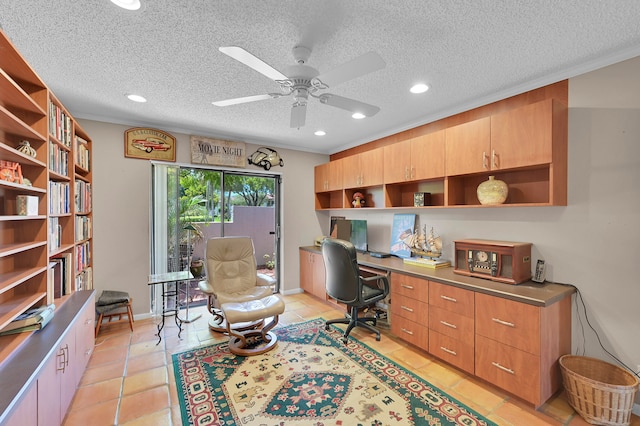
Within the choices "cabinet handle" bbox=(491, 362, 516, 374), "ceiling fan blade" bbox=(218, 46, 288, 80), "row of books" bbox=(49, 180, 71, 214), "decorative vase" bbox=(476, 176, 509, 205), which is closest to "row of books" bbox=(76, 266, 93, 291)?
"row of books" bbox=(49, 180, 71, 214)

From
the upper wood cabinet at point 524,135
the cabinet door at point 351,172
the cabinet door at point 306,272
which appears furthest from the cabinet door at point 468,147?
the cabinet door at point 306,272

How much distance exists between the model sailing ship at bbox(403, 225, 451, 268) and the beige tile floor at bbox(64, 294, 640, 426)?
883 mm

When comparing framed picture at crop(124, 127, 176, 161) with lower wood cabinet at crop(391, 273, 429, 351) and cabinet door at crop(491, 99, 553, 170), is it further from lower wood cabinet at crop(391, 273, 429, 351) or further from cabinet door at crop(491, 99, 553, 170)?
cabinet door at crop(491, 99, 553, 170)

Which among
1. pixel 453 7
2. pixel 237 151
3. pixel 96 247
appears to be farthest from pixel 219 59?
pixel 96 247

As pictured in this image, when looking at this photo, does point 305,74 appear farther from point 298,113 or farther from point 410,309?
point 410,309

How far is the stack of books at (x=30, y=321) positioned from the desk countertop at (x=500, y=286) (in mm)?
2765

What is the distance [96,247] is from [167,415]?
2350 mm

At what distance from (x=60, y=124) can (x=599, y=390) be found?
4.36 metres

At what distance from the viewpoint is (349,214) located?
15.2ft

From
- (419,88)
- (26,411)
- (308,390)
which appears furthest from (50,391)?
(419,88)

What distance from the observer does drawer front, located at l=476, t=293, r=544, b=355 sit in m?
1.92

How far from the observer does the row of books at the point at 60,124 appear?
2115 mm

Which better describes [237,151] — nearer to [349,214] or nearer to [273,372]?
[349,214]

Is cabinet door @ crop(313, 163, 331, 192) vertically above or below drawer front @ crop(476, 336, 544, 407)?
above
